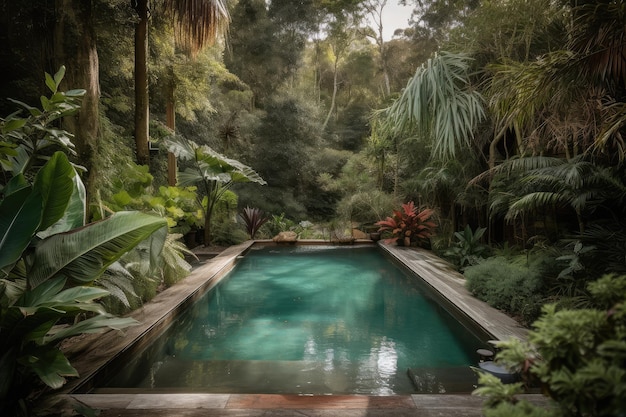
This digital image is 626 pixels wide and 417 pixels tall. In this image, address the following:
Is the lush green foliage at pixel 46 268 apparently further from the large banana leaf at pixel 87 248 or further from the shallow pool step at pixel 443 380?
the shallow pool step at pixel 443 380

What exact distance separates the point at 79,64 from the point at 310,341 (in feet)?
11.0

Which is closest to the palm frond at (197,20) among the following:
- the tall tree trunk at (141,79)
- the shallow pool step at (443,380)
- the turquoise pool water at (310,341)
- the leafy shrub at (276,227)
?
the tall tree trunk at (141,79)

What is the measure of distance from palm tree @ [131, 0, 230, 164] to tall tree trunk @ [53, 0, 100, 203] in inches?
64.8

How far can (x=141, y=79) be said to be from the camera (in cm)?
526

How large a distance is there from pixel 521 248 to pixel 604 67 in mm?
3154

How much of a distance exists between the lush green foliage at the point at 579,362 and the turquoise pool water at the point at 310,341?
5.07 feet

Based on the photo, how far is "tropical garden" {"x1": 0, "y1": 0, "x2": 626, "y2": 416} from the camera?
1574 mm

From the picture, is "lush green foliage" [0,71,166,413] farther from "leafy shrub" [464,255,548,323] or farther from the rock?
the rock

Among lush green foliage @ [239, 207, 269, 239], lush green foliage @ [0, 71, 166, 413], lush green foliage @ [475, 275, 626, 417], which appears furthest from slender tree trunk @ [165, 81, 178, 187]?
lush green foliage @ [475, 275, 626, 417]

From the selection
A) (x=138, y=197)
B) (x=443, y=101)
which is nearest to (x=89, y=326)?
(x=138, y=197)

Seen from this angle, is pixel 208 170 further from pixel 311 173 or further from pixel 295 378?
pixel 311 173

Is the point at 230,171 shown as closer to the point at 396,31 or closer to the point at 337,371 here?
the point at 337,371

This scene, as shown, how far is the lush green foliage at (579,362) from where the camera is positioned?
29.2 inches

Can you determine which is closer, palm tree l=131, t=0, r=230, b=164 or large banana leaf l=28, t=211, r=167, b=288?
large banana leaf l=28, t=211, r=167, b=288
